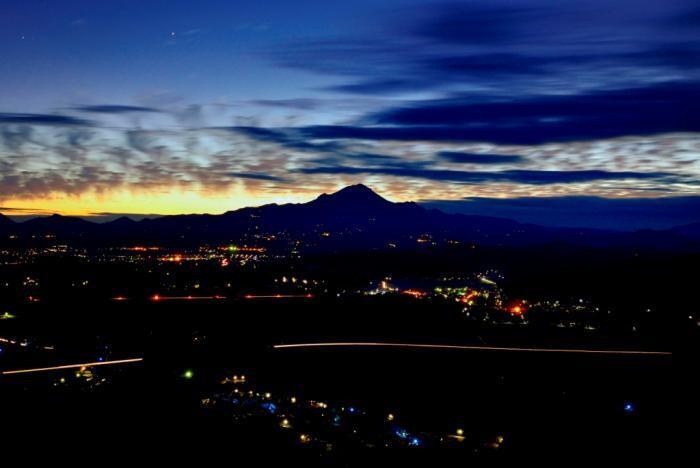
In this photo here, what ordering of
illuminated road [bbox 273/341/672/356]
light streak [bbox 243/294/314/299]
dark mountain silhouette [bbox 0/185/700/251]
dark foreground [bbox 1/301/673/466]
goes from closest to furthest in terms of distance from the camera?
dark foreground [bbox 1/301/673/466] → illuminated road [bbox 273/341/672/356] → light streak [bbox 243/294/314/299] → dark mountain silhouette [bbox 0/185/700/251]

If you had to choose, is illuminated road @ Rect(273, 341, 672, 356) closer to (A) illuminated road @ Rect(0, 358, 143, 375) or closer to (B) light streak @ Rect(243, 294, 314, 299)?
(A) illuminated road @ Rect(0, 358, 143, 375)

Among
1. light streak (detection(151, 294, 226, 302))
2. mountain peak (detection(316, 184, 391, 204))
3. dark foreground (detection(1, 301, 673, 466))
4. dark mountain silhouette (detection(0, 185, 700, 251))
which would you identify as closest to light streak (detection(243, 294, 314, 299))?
light streak (detection(151, 294, 226, 302))

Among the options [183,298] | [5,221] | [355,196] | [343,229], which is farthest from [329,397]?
[355,196]

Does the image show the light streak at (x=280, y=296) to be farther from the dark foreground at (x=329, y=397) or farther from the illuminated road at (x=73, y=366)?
the illuminated road at (x=73, y=366)

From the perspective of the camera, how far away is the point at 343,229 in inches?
4751

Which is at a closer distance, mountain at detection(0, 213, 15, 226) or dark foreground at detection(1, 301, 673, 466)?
dark foreground at detection(1, 301, 673, 466)

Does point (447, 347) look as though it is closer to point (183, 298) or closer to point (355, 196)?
point (183, 298)

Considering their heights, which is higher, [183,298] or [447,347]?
[183,298]

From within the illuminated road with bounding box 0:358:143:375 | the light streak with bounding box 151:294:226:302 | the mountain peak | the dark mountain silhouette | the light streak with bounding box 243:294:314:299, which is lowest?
the illuminated road with bounding box 0:358:143:375

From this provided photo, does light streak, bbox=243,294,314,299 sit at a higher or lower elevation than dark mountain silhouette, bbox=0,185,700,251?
lower

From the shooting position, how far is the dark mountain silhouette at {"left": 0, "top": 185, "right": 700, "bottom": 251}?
3706 inches

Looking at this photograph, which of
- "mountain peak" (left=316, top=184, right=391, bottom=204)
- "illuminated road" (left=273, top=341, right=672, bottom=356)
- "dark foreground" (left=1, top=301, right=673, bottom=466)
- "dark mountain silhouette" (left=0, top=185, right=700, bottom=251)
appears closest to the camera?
"dark foreground" (left=1, top=301, right=673, bottom=466)

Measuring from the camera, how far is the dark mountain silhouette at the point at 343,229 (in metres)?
94.1

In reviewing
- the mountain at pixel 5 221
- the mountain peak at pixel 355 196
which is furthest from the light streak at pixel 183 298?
the mountain peak at pixel 355 196
